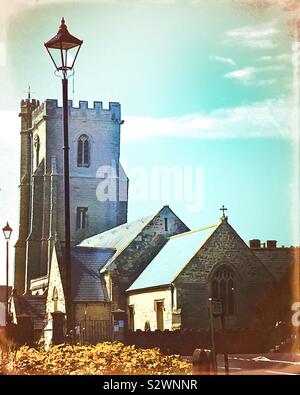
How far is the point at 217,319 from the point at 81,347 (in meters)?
4.82

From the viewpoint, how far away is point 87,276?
16.2 m

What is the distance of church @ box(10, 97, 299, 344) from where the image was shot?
15.0 meters

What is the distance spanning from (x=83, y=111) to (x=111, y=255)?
370 cm

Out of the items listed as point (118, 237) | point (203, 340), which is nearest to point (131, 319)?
point (203, 340)

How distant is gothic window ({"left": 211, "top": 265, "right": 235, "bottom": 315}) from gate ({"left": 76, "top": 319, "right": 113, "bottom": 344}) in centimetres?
275

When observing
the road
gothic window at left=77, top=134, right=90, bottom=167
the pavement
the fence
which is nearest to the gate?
the fence

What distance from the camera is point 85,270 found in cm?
1623

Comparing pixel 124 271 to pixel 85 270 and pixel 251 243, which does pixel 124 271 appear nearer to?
pixel 85 270

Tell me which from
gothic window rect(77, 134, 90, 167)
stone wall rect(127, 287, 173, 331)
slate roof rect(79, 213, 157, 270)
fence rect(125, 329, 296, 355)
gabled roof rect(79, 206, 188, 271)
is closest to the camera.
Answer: fence rect(125, 329, 296, 355)

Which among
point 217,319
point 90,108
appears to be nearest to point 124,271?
point 217,319

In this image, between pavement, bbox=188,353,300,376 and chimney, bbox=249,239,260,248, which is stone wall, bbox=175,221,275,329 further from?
pavement, bbox=188,353,300,376

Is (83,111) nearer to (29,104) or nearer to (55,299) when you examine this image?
(29,104)

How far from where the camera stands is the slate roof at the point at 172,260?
16.3 m

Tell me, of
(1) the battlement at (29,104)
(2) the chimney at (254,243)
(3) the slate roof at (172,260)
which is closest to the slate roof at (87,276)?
(3) the slate roof at (172,260)
